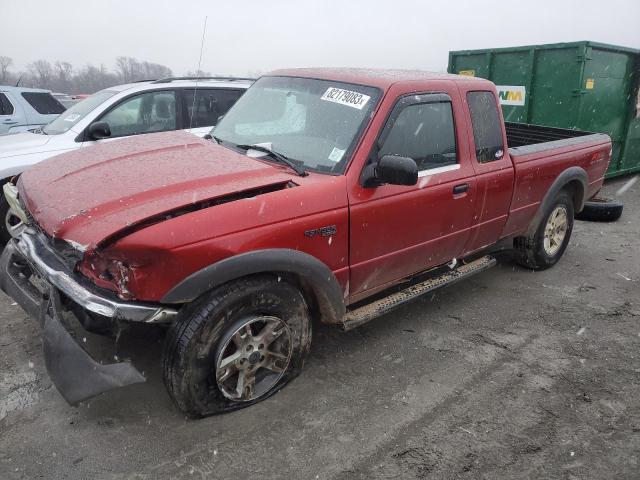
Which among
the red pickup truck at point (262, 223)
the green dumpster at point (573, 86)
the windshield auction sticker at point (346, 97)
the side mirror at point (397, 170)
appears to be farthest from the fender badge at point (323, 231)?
the green dumpster at point (573, 86)

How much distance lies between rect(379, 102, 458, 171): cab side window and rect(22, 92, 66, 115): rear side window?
8.36m

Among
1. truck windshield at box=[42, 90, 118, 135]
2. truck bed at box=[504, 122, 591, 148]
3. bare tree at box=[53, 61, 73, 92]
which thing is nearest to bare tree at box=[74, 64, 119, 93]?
bare tree at box=[53, 61, 73, 92]

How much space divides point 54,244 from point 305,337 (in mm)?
1505

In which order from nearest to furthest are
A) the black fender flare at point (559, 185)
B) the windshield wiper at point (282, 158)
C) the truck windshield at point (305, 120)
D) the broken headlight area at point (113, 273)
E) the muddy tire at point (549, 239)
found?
the broken headlight area at point (113, 273) < the windshield wiper at point (282, 158) < the truck windshield at point (305, 120) < the black fender flare at point (559, 185) < the muddy tire at point (549, 239)

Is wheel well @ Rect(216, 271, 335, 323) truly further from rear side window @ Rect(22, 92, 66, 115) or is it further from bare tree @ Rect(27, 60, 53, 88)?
Answer: bare tree @ Rect(27, 60, 53, 88)

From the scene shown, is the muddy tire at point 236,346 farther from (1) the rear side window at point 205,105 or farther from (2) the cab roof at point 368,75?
(1) the rear side window at point 205,105

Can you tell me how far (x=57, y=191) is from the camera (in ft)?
9.55

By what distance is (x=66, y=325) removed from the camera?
2617 mm

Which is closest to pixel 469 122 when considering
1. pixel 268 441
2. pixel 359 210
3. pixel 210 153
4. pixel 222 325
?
pixel 359 210

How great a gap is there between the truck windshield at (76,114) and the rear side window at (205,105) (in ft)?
2.80

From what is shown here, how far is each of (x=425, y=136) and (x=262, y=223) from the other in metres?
1.47

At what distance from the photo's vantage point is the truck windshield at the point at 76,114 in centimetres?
578

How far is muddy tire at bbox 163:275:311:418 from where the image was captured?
103 inches

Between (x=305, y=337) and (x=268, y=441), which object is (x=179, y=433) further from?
(x=305, y=337)
